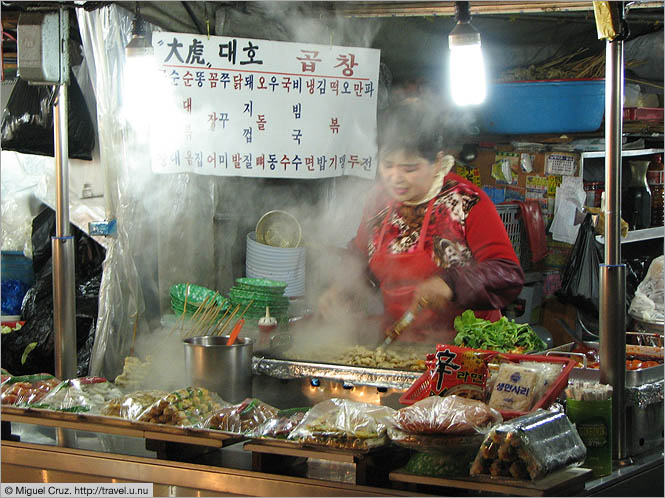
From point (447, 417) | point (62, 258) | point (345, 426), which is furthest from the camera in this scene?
point (62, 258)

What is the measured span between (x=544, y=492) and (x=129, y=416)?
156 centimetres

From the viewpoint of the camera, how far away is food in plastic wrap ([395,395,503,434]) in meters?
2.38

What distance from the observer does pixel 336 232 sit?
238 inches

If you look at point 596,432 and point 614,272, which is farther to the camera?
point 614,272

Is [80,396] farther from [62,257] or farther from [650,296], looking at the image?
[650,296]

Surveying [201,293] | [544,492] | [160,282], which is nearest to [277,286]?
[201,293]

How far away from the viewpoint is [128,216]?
516 cm

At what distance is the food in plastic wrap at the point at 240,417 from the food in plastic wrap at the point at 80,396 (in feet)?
1.81

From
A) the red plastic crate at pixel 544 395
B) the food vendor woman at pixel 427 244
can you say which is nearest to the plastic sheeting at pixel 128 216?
the food vendor woman at pixel 427 244

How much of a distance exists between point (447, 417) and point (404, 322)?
2.80 metres

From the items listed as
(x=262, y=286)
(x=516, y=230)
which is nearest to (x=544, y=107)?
(x=516, y=230)

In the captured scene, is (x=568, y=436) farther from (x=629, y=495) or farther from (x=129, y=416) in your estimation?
(x=129, y=416)

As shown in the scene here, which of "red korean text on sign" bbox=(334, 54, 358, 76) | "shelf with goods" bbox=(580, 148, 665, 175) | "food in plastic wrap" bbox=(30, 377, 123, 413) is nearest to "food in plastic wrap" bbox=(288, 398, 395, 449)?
"food in plastic wrap" bbox=(30, 377, 123, 413)

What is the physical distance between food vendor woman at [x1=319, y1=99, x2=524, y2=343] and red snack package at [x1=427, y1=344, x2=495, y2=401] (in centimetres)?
222
